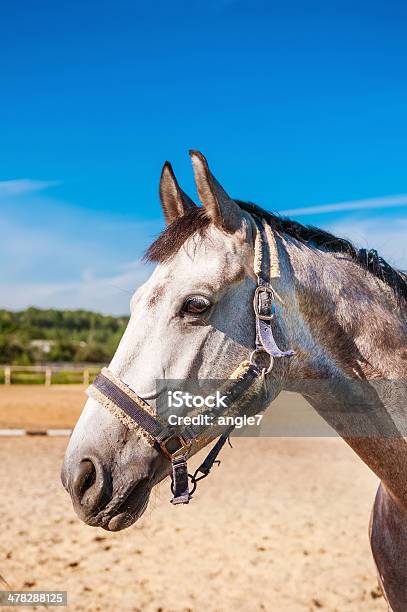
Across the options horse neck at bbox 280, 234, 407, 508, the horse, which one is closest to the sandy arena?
the horse

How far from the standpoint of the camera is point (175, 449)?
1839 millimetres

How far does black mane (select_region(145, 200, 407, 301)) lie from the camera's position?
79.4 inches

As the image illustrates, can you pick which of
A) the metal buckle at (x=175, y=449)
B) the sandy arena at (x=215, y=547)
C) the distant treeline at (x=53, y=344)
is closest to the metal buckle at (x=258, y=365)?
the metal buckle at (x=175, y=449)

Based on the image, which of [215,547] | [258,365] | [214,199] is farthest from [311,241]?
[215,547]

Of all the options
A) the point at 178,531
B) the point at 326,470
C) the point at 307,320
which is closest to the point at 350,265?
the point at 307,320

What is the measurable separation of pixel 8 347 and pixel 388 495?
42.5 meters

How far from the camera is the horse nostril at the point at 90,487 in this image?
5.65 ft

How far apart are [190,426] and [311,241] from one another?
89 centimetres

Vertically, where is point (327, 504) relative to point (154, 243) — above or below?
below

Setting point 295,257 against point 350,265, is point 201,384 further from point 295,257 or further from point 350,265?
point 350,265

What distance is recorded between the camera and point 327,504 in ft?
25.0

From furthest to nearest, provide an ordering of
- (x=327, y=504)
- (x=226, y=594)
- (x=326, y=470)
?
(x=326, y=470)
(x=327, y=504)
(x=226, y=594)

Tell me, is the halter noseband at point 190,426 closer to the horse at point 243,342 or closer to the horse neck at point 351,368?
the horse at point 243,342

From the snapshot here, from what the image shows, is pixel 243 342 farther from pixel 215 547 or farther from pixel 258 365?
pixel 215 547
